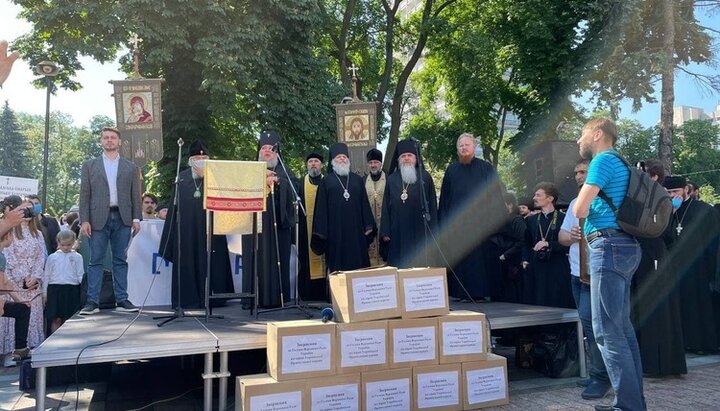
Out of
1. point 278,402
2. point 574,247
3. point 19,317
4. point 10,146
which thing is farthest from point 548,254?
point 10,146

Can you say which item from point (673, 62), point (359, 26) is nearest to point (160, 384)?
point (673, 62)

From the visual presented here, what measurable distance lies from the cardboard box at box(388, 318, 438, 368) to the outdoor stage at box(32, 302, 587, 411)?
3.15 feet

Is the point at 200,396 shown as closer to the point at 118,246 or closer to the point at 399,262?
the point at 118,246

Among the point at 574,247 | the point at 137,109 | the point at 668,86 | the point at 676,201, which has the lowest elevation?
the point at 574,247

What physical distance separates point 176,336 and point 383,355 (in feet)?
5.39

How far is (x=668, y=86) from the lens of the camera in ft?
58.2

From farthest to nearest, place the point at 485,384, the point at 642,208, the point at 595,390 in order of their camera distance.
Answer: the point at 595,390
the point at 485,384
the point at 642,208

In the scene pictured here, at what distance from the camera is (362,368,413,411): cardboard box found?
4641mm

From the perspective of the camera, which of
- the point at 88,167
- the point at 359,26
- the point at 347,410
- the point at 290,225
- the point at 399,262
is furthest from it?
the point at 359,26

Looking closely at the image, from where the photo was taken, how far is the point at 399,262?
752 centimetres

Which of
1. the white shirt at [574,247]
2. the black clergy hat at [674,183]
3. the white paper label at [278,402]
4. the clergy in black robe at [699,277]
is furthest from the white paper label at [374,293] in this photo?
the clergy in black robe at [699,277]

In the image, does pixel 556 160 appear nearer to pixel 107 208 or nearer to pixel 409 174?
pixel 409 174

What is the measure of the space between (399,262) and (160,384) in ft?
10.0

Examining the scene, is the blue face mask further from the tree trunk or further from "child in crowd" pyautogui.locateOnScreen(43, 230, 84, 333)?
the tree trunk
